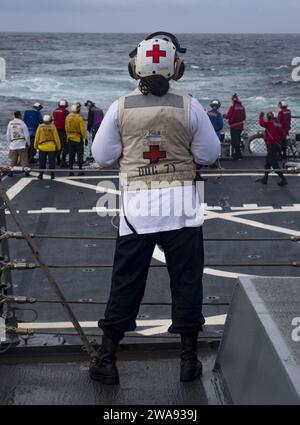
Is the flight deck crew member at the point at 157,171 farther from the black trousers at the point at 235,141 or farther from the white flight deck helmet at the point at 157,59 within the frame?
the black trousers at the point at 235,141

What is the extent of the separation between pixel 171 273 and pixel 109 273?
21.4 feet

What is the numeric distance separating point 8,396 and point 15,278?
6.29 m

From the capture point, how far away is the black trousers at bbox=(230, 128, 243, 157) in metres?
18.0

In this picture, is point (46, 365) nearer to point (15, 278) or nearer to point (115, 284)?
point (115, 284)

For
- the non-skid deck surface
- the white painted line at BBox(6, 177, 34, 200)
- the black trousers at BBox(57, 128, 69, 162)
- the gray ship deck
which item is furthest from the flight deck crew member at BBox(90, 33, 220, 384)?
the black trousers at BBox(57, 128, 69, 162)

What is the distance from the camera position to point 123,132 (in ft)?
13.0

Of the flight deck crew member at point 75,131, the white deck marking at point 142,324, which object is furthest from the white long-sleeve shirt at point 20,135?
the white deck marking at point 142,324

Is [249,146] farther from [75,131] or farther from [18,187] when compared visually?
[18,187]

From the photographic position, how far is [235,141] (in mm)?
18156

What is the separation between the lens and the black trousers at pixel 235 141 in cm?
1798

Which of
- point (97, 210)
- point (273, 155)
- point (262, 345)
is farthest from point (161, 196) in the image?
point (273, 155)
